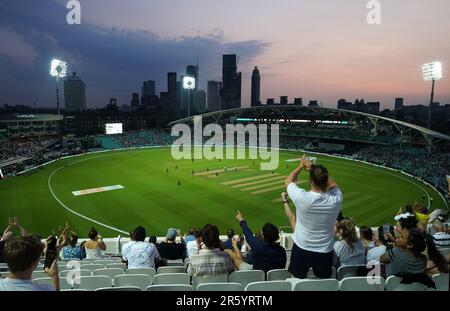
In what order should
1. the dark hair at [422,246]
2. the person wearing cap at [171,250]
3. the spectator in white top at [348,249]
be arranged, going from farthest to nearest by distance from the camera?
the person wearing cap at [171,250]
the spectator in white top at [348,249]
the dark hair at [422,246]

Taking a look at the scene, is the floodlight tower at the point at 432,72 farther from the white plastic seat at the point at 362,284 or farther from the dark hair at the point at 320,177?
the dark hair at the point at 320,177

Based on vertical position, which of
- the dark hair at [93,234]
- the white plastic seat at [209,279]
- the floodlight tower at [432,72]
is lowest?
the dark hair at [93,234]

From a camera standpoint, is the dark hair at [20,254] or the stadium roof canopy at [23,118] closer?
the dark hair at [20,254]

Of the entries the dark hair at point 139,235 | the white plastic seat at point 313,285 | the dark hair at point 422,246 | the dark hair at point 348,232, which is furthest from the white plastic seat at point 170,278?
the dark hair at point 422,246

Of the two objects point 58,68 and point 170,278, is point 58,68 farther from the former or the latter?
point 170,278

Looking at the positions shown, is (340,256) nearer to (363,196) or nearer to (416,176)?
(363,196)

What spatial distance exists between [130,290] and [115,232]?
905 inches

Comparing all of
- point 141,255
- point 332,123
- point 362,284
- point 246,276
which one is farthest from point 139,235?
point 332,123

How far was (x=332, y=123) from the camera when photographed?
83.9 metres

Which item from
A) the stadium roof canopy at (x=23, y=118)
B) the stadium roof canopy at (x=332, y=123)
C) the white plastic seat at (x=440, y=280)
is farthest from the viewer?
the stadium roof canopy at (x=23, y=118)

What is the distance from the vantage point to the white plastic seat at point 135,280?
530 centimetres

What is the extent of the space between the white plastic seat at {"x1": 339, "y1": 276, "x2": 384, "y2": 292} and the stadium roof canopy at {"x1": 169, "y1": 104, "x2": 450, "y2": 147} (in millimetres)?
60842

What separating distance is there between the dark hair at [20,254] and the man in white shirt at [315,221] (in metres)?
3.08

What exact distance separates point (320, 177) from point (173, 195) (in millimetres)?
32750
